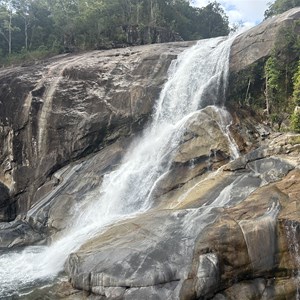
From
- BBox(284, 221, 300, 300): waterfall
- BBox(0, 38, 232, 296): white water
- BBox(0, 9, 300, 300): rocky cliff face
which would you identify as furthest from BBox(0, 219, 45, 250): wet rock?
BBox(284, 221, 300, 300): waterfall

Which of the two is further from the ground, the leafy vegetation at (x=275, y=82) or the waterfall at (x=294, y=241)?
the leafy vegetation at (x=275, y=82)

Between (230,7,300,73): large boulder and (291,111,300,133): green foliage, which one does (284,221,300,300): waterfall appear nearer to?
(291,111,300,133): green foliage

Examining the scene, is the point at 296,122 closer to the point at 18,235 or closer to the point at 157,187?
the point at 157,187

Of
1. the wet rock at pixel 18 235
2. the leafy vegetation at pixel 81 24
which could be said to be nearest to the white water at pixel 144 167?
the wet rock at pixel 18 235

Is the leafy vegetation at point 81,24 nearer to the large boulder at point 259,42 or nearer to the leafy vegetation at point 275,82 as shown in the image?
the large boulder at point 259,42

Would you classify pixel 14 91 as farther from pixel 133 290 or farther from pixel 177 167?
pixel 133 290

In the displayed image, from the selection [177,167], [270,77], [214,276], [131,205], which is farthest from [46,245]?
[270,77]

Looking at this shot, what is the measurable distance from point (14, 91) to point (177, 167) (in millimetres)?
13511

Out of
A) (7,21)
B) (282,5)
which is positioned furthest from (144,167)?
(282,5)

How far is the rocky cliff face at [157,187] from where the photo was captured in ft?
36.9

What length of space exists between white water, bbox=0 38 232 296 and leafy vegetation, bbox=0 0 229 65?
550 inches

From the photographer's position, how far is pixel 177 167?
1873 cm

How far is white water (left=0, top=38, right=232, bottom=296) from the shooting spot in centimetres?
1584

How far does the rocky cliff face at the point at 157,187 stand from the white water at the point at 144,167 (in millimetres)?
744
